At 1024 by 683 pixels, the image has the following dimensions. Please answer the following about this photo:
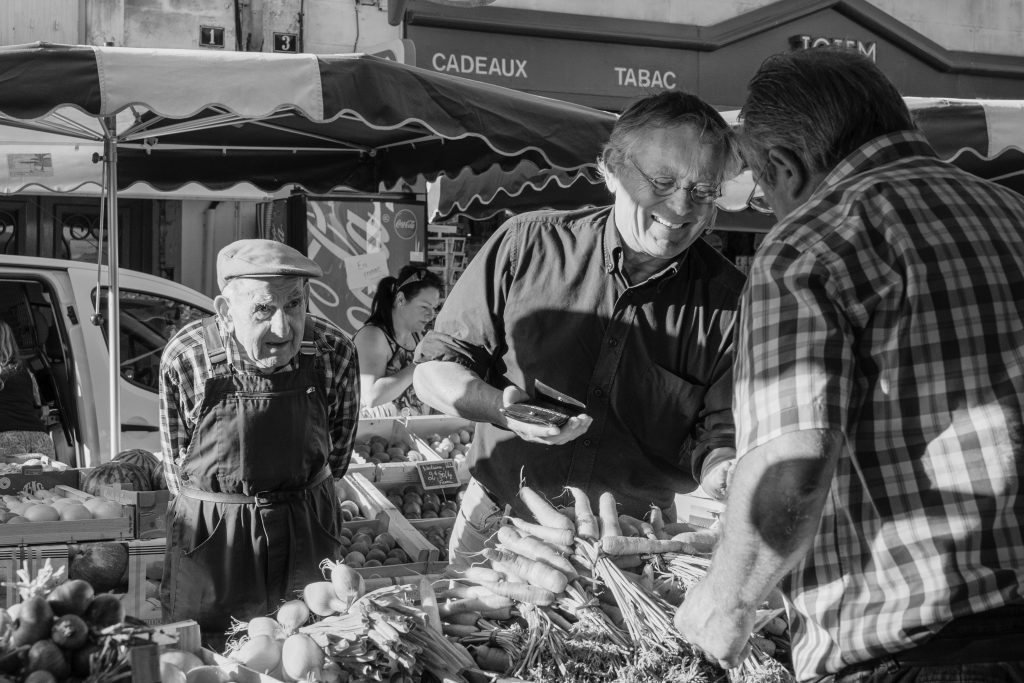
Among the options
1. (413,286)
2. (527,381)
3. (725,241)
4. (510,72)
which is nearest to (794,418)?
(527,381)

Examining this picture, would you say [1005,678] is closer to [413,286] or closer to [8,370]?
[413,286]

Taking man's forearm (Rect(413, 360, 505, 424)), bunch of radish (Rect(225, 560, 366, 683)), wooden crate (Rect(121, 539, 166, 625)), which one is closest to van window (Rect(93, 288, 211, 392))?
wooden crate (Rect(121, 539, 166, 625))

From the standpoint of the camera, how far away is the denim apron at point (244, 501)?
3.33m

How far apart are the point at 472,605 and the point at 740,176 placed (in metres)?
3.57

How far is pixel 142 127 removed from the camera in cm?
543

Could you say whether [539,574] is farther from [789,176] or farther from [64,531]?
[64,531]

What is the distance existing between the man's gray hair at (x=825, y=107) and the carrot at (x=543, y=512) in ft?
3.97

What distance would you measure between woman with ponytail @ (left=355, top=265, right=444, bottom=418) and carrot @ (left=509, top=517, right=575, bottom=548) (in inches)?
129

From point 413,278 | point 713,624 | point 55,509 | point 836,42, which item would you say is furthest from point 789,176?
point 836,42

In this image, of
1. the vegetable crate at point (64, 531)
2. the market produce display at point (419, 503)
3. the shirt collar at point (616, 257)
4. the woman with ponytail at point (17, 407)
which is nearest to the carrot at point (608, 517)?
the shirt collar at point (616, 257)

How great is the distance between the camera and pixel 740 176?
18.4ft

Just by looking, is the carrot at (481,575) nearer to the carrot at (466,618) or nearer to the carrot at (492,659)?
the carrot at (466,618)

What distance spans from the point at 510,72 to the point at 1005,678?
29.0 ft

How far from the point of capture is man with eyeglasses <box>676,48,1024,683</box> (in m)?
1.64
